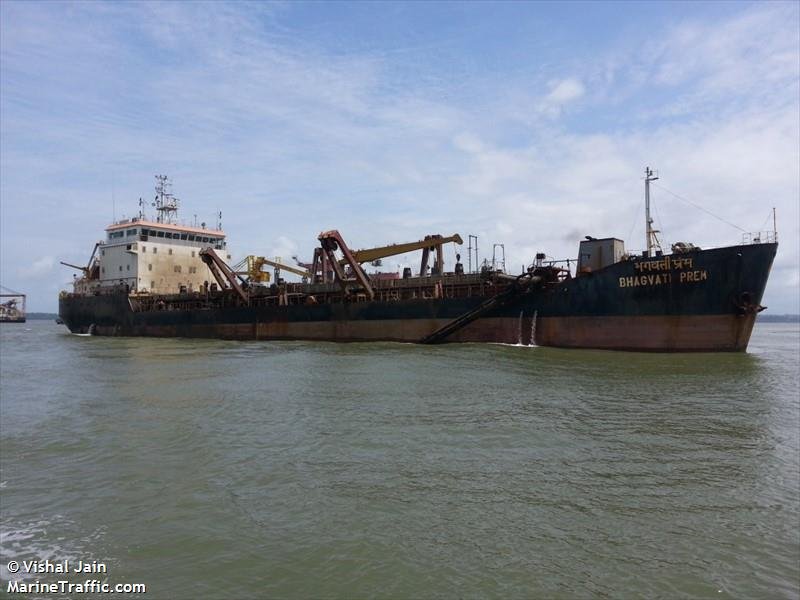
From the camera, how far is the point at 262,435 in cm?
1010

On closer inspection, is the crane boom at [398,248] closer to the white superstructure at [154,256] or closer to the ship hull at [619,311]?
the ship hull at [619,311]

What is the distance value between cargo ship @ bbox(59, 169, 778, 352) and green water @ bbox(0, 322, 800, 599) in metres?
7.51

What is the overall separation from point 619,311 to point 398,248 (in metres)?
16.3

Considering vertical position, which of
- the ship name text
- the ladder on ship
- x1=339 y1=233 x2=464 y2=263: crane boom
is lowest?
the ladder on ship

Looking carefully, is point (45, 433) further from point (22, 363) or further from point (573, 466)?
point (22, 363)

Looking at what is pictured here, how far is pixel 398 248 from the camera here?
3603 centimetres

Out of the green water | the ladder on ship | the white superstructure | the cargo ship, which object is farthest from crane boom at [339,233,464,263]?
the green water

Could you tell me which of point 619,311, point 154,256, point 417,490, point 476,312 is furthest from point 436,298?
point 154,256

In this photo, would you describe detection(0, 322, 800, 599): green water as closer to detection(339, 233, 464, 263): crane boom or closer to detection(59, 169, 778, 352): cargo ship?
detection(59, 169, 778, 352): cargo ship

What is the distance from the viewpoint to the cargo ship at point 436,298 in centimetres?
2172

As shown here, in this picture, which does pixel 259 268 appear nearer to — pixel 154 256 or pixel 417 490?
pixel 154 256

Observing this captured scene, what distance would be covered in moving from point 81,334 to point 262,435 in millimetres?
46866

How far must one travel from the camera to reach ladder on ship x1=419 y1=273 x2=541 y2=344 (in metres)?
25.5

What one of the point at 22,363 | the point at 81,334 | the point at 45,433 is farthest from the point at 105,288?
the point at 45,433
